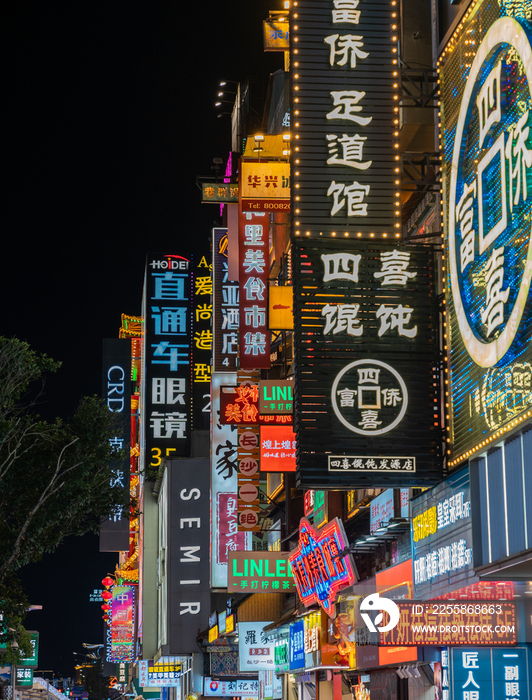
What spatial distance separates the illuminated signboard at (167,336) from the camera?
47688 millimetres

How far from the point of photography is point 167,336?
47.8m

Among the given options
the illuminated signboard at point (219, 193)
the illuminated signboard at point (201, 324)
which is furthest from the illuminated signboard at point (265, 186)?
the illuminated signboard at point (201, 324)

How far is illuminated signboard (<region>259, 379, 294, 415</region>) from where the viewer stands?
23.5 meters

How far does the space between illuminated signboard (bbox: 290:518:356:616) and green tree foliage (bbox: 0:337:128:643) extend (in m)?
4.10

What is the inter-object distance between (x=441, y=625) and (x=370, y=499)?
6708mm

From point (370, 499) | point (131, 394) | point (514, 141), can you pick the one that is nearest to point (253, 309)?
point (370, 499)

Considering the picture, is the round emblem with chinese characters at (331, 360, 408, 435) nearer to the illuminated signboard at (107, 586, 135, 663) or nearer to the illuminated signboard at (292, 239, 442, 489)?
the illuminated signboard at (292, 239, 442, 489)

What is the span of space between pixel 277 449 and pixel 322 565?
201 inches

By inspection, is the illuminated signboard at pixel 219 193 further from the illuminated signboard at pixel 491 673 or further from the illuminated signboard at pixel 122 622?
the illuminated signboard at pixel 122 622

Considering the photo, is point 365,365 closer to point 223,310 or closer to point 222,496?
point 222,496

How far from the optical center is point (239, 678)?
3622 cm

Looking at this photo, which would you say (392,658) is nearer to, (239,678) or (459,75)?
(459,75)

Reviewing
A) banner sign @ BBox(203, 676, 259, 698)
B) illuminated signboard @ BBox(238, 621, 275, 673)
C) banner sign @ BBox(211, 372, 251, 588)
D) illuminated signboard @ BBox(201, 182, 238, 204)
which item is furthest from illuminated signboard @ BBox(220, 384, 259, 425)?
banner sign @ BBox(203, 676, 259, 698)

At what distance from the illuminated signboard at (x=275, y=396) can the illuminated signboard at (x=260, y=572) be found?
3.96 meters
